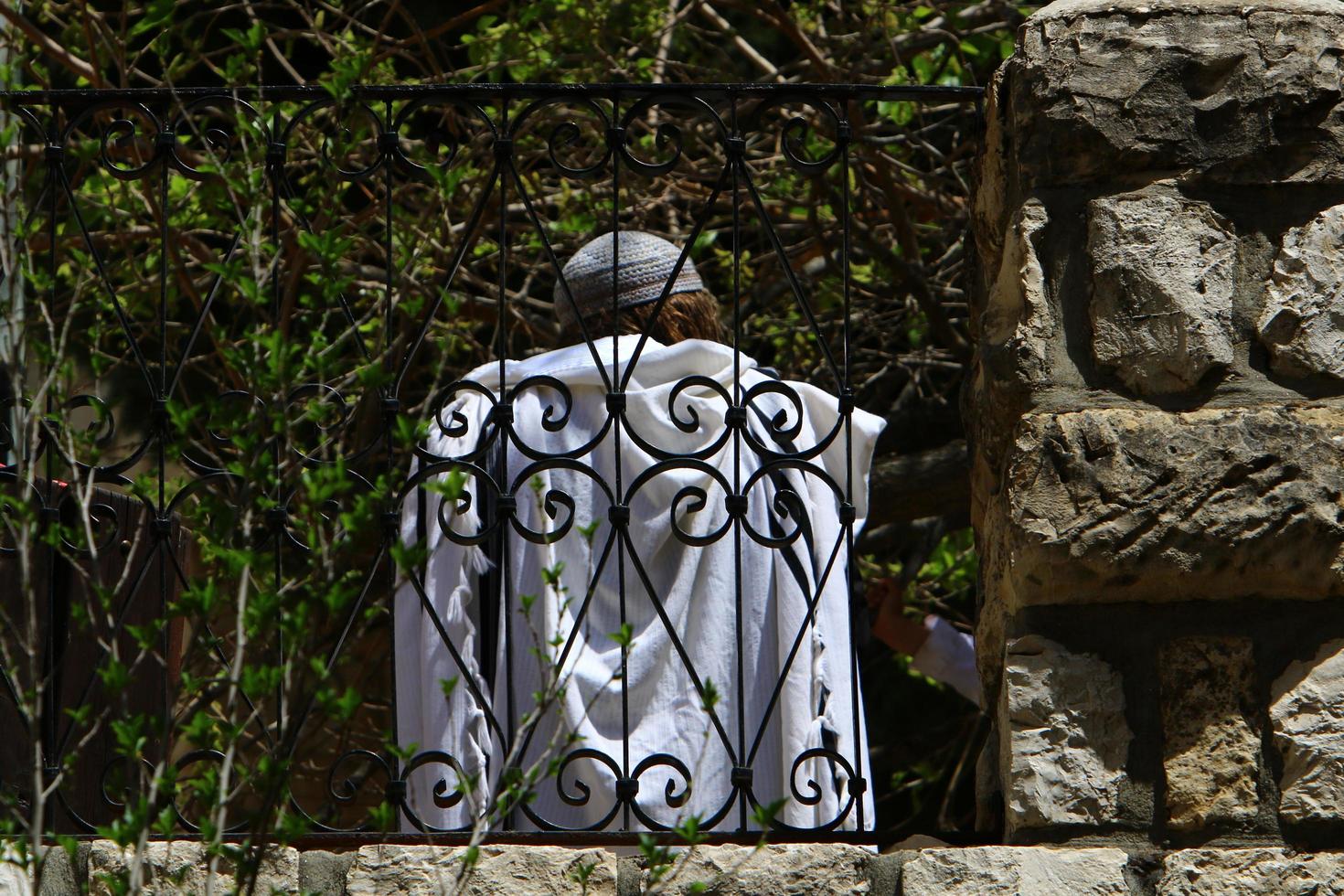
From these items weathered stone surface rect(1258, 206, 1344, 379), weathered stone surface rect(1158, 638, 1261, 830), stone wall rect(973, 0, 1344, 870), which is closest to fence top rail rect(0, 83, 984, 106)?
stone wall rect(973, 0, 1344, 870)

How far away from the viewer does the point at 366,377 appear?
5.84 ft

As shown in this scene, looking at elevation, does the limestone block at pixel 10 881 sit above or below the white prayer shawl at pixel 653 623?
below

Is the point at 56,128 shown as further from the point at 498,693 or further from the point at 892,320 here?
the point at 892,320

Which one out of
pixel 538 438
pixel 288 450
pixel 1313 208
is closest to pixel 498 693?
pixel 538 438

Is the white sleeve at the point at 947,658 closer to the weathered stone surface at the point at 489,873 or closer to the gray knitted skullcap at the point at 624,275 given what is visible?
the gray knitted skullcap at the point at 624,275

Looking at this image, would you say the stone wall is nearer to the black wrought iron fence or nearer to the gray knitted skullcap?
the black wrought iron fence

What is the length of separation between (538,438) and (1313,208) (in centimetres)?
138

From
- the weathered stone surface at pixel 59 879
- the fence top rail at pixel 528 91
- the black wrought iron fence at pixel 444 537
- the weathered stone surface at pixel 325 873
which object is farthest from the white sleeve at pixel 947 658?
the weathered stone surface at pixel 59 879

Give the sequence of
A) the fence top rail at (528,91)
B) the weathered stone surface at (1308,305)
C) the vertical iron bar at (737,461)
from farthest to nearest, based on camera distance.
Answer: the fence top rail at (528,91) → the vertical iron bar at (737,461) → the weathered stone surface at (1308,305)

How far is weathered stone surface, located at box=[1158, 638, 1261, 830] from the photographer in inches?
87.5

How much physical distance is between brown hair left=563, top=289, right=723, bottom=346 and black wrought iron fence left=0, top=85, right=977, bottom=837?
0.02 metres

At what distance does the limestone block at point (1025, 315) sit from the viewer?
7.64ft

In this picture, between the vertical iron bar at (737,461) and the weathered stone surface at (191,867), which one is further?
the vertical iron bar at (737,461)

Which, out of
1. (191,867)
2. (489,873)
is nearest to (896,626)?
(489,873)
